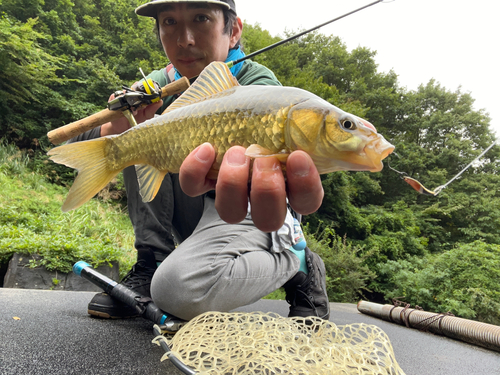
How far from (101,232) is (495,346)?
22.9 feet

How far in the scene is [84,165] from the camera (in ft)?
4.22

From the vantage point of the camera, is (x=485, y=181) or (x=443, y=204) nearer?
(x=443, y=204)

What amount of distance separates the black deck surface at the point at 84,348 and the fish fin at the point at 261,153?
3.27 ft

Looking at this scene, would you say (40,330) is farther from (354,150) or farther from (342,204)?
(342,204)

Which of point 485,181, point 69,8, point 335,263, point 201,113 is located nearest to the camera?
point 201,113

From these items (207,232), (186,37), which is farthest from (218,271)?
(186,37)

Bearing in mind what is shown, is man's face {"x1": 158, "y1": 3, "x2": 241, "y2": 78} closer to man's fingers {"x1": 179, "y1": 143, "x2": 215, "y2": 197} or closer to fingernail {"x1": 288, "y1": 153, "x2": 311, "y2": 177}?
man's fingers {"x1": 179, "y1": 143, "x2": 215, "y2": 197}

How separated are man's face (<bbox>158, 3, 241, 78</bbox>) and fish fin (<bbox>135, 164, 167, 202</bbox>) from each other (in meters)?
0.98

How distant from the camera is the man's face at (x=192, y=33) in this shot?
1.84 m

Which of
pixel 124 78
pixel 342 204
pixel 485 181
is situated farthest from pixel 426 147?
pixel 124 78

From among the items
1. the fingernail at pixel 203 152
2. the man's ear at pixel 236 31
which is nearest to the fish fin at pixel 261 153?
the fingernail at pixel 203 152

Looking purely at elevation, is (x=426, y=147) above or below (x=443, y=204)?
above

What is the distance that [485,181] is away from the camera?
16.7m

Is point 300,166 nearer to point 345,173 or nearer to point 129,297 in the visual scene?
point 129,297
